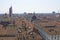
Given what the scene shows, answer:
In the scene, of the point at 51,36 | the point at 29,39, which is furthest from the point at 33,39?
the point at 51,36

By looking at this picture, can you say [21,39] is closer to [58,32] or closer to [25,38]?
[25,38]

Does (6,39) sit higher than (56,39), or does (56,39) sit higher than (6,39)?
(6,39)

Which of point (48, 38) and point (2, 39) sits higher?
point (2, 39)

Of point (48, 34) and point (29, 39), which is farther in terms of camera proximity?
point (48, 34)

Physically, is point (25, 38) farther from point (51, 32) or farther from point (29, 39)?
point (51, 32)

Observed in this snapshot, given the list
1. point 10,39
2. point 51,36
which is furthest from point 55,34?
point 10,39

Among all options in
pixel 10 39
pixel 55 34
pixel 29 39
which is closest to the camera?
pixel 10 39

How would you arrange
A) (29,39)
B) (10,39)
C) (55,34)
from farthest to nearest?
(55,34)
(29,39)
(10,39)

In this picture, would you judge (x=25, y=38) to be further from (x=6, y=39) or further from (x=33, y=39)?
(x=6, y=39)

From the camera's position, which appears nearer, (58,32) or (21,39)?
(21,39)
